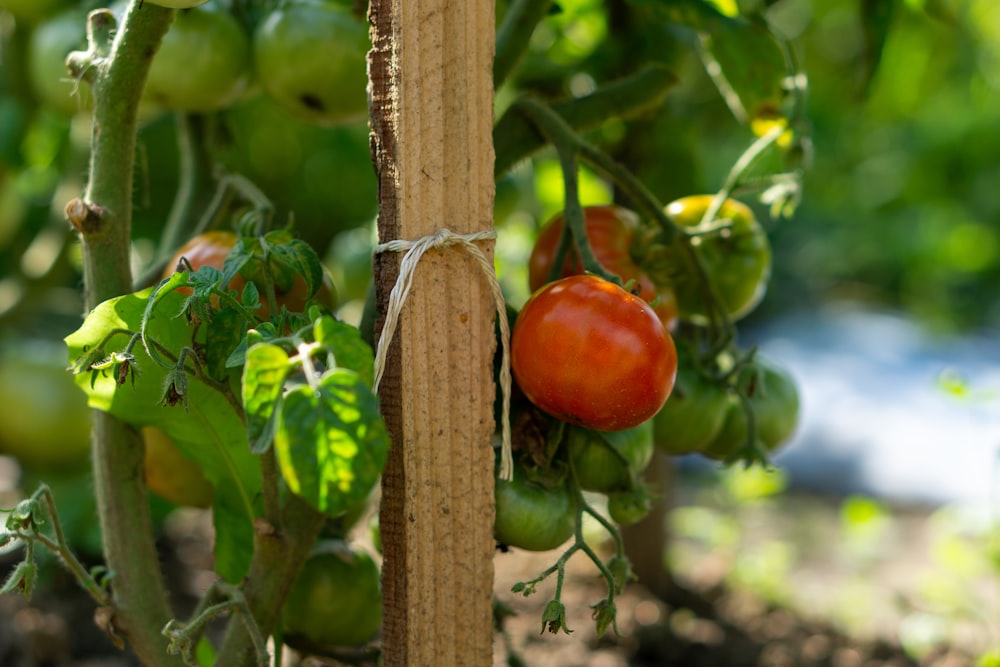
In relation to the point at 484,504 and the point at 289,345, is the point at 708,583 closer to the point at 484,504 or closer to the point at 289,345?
the point at 484,504

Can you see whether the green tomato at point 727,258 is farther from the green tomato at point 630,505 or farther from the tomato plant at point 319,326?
the green tomato at point 630,505

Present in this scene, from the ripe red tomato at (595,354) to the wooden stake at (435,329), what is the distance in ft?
0.12

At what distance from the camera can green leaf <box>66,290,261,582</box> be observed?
67cm

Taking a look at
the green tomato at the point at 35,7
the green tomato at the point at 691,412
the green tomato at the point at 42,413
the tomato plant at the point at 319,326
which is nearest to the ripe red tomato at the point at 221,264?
the tomato plant at the point at 319,326

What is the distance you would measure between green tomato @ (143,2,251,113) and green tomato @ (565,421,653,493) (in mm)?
473

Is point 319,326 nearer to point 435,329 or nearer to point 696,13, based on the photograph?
point 435,329

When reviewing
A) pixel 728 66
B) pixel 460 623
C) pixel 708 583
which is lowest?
pixel 460 623

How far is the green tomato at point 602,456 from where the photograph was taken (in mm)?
771

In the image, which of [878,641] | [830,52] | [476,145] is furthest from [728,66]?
[830,52]

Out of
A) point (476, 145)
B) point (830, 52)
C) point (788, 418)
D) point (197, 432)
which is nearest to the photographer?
point (476, 145)

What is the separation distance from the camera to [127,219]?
76 centimetres

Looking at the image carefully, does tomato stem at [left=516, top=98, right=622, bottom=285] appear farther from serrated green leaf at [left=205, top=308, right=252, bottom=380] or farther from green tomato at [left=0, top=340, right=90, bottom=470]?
green tomato at [left=0, top=340, right=90, bottom=470]

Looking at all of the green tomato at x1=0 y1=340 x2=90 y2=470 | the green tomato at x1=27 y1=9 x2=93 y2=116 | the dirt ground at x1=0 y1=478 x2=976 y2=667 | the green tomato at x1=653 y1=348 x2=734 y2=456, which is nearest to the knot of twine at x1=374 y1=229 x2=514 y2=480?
the green tomato at x1=653 y1=348 x2=734 y2=456

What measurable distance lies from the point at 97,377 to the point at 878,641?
53.3 inches
